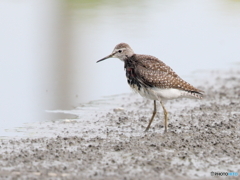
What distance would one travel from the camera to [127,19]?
65.1 feet

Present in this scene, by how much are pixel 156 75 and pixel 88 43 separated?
21.7 ft

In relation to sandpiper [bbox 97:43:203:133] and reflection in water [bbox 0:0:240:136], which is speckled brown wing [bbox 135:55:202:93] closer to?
sandpiper [bbox 97:43:203:133]

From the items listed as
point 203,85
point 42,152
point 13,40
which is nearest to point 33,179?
point 42,152

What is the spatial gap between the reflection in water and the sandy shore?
1.12 metres

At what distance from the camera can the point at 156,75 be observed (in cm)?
1025

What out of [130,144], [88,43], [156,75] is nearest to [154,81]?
[156,75]

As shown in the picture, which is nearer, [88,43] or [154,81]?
[154,81]

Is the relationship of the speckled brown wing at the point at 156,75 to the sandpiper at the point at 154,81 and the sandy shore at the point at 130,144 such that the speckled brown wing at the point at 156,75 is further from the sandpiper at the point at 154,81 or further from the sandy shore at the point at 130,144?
the sandy shore at the point at 130,144

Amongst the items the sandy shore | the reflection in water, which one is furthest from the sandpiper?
the reflection in water

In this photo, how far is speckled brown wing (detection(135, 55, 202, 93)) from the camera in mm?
10172

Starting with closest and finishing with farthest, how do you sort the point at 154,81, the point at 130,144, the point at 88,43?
the point at 130,144 < the point at 154,81 < the point at 88,43

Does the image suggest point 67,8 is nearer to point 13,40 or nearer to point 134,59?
point 13,40

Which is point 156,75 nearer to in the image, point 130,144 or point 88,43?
point 130,144

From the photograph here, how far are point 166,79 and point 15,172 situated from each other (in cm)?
374
